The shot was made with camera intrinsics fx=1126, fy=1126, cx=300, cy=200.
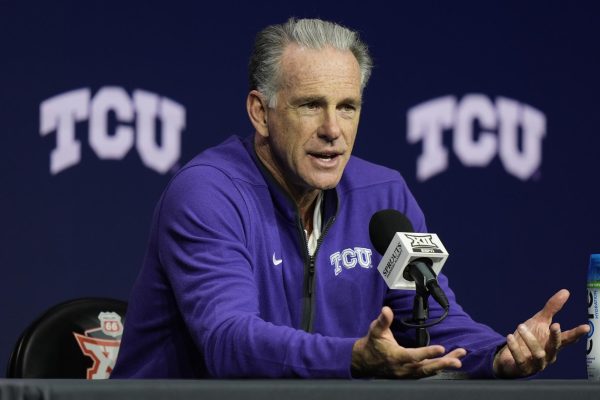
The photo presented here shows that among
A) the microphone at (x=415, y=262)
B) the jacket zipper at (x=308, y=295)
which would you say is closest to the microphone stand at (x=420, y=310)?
the microphone at (x=415, y=262)

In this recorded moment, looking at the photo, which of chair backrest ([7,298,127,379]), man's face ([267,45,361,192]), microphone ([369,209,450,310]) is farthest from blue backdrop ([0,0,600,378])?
microphone ([369,209,450,310])

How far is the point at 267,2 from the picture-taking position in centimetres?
330

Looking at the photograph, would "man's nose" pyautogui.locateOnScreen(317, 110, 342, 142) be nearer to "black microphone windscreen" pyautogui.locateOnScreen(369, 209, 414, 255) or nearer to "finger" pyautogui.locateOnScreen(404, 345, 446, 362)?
"black microphone windscreen" pyautogui.locateOnScreen(369, 209, 414, 255)

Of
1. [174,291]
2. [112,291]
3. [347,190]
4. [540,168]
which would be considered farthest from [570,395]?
[540,168]

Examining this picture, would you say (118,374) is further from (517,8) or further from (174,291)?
(517,8)

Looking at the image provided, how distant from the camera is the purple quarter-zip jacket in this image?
1.64 meters

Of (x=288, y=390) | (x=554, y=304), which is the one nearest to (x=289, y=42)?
(x=554, y=304)

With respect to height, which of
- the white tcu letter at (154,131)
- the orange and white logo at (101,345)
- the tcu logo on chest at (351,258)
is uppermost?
the white tcu letter at (154,131)

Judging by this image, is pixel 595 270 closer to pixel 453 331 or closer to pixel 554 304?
pixel 554 304

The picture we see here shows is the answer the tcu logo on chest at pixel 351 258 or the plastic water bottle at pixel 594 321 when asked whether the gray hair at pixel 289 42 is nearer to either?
the tcu logo on chest at pixel 351 258

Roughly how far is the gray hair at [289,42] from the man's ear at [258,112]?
21mm

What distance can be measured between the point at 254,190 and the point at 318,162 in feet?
0.41

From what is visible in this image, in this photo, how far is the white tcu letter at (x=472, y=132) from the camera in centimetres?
337

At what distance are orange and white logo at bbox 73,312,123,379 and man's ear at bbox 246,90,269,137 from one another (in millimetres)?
500
